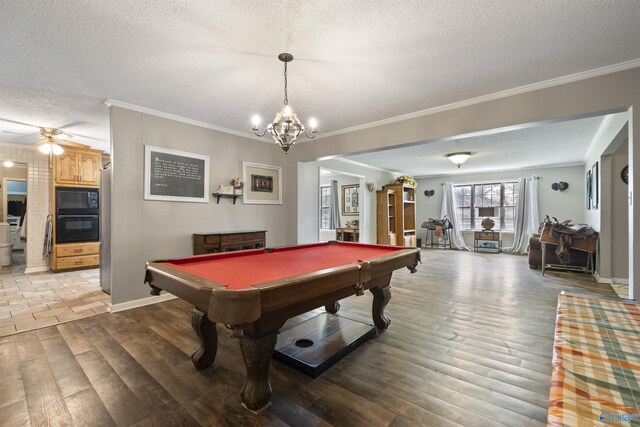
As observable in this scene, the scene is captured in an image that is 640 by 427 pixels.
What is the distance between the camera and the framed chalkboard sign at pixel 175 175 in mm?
3652

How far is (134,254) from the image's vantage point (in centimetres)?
352

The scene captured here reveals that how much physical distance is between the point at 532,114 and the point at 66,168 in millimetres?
7658

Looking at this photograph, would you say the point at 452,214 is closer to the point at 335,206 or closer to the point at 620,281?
the point at 335,206

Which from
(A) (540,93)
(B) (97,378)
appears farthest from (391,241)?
(B) (97,378)

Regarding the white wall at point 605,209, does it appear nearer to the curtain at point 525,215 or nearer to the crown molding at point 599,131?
the crown molding at point 599,131

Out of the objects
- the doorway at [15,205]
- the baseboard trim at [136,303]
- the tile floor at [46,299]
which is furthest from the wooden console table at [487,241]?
the doorway at [15,205]

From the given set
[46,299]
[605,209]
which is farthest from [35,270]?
[605,209]

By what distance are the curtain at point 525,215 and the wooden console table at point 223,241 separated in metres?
7.78

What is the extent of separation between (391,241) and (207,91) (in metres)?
6.23

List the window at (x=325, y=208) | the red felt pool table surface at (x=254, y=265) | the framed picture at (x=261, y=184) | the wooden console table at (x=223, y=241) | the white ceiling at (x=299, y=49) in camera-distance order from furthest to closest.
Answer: the window at (x=325, y=208) < the framed picture at (x=261, y=184) < the wooden console table at (x=223, y=241) < the white ceiling at (x=299, y=49) < the red felt pool table surface at (x=254, y=265)

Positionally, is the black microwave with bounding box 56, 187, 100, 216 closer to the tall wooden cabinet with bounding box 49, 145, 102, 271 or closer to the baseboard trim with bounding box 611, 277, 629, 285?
the tall wooden cabinet with bounding box 49, 145, 102, 271

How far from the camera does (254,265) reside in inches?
85.7

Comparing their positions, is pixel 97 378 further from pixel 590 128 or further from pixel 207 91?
pixel 590 128

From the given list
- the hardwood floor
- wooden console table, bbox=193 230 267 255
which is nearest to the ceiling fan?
wooden console table, bbox=193 230 267 255
